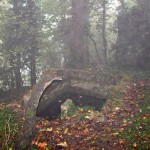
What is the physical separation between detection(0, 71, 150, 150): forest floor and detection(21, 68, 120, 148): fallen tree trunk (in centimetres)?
137

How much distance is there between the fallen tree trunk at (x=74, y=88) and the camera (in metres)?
13.2

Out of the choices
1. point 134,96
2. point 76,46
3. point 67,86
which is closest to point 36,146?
point 134,96

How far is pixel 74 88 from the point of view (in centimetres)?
1533

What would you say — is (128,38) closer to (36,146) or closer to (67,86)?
(67,86)

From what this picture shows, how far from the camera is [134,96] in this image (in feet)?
40.8

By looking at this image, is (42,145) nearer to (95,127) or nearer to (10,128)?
(10,128)

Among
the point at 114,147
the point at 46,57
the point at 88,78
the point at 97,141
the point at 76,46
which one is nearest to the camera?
the point at 114,147

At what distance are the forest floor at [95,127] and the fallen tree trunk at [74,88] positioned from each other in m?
1.37

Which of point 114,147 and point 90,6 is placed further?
point 90,6

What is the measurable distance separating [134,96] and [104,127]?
3.86 meters

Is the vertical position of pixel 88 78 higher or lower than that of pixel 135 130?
higher

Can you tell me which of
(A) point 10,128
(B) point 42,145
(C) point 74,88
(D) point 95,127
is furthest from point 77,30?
(B) point 42,145

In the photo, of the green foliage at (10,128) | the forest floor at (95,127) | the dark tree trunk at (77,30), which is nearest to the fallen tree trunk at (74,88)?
the forest floor at (95,127)

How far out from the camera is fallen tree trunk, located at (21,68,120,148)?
13.2 m
